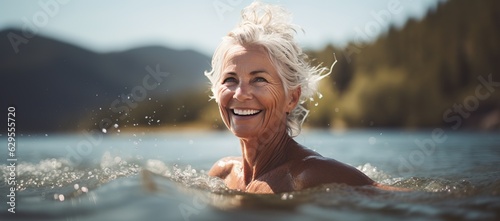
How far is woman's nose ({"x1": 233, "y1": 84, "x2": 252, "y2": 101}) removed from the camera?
5.14 meters

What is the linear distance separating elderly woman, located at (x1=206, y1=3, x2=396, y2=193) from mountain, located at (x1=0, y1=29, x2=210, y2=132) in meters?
1.41

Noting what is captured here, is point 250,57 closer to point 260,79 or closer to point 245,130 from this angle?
point 260,79

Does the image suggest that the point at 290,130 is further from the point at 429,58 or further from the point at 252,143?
the point at 429,58

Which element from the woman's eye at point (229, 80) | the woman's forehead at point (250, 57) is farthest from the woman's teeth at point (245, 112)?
the woman's forehead at point (250, 57)

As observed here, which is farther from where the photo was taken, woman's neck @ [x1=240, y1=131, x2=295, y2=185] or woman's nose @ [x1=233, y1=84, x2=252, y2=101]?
woman's neck @ [x1=240, y1=131, x2=295, y2=185]

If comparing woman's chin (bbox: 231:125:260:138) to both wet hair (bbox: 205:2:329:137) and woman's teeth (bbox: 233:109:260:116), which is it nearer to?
woman's teeth (bbox: 233:109:260:116)

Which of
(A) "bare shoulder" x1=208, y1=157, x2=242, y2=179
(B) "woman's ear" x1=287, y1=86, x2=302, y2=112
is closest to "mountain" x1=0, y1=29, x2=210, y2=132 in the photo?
(A) "bare shoulder" x1=208, y1=157, x2=242, y2=179

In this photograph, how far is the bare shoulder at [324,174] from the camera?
15.7ft

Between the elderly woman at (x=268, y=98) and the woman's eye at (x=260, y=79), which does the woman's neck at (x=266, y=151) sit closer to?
the elderly woman at (x=268, y=98)

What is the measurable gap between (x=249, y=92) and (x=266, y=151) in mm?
740

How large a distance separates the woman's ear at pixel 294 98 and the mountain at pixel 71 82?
5.26 ft

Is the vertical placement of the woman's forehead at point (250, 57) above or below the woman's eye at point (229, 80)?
above

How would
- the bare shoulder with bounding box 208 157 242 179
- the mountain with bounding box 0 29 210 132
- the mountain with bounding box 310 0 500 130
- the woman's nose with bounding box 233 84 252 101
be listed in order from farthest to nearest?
the mountain with bounding box 310 0 500 130 → the mountain with bounding box 0 29 210 132 → the bare shoulder with bounding box 208 157 242 179 → the woman's nose with bounding box 233 84 252 101

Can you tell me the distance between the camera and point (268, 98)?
5188 millimetres
